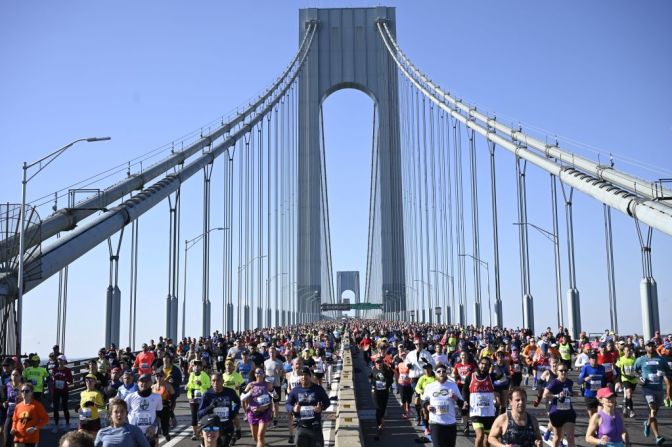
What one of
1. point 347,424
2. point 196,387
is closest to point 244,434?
point 196,387

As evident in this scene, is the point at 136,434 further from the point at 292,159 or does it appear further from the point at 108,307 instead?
the point at 292,159

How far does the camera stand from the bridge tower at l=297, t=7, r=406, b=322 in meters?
102

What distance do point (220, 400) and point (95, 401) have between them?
180 cm

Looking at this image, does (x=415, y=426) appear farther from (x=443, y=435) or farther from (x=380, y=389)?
(x=443, y=435)

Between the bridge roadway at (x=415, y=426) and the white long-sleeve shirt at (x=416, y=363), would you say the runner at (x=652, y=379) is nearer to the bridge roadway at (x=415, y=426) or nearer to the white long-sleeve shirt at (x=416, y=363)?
the bridge roadway at (x=415, y=426)

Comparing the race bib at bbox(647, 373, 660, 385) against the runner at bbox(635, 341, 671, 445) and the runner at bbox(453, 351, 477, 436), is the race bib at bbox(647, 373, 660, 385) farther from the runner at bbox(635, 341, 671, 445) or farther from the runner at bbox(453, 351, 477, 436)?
the runner at bbox(453, 351, 477, 436)

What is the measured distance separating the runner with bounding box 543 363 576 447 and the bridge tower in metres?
88.5

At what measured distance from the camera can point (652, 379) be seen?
48.0 ft

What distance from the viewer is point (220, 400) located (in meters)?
11.2

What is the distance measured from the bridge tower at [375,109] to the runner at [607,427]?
304 feet

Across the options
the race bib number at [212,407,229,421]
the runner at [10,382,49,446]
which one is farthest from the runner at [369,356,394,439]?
the runner at [10,382,49,446]

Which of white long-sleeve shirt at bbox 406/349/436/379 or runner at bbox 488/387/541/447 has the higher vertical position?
white long-sleeve shirt at bbox 406/349/436/379

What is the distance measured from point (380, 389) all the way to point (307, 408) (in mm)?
5018

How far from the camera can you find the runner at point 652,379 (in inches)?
528
